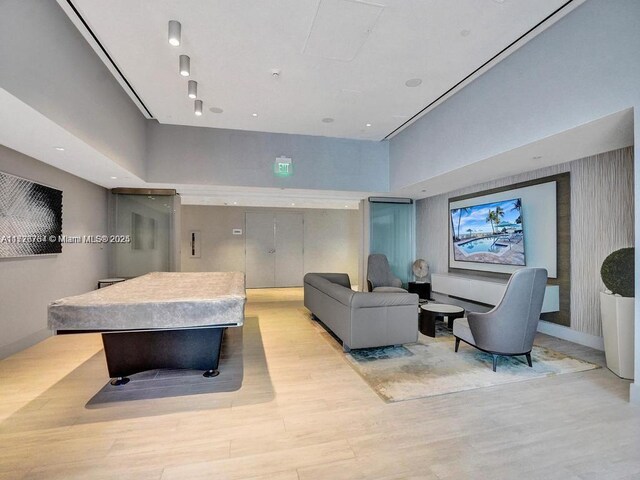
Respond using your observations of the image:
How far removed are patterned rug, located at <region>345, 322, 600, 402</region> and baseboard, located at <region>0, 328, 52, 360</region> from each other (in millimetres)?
→ 3807

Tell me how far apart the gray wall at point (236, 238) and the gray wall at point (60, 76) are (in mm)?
4505

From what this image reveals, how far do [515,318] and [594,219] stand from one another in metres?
1.95

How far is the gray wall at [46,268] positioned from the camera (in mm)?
3381

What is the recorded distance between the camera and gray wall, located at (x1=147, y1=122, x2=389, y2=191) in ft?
17.4

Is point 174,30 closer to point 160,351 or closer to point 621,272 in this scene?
point 160,351

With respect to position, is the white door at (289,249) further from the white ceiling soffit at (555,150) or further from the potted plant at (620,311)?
the potted plant at (620,311)

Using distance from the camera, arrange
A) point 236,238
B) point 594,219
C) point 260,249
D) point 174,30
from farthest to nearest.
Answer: point 260,249, point 236,238, point 594,219, point 174,30

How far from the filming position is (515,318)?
9.69ft

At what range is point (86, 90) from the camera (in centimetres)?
315

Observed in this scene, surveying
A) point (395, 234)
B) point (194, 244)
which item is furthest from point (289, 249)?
point (395, 234)

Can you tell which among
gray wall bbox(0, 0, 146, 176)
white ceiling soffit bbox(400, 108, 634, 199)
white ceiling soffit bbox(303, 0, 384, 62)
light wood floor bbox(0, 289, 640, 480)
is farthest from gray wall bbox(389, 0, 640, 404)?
gray wall bbox(0, 0, 146, 176)

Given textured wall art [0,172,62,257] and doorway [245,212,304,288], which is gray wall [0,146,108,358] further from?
doorway [245,212,304,288]

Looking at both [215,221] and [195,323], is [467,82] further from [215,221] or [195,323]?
[215,221]

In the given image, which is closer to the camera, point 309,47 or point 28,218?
point 309,47
